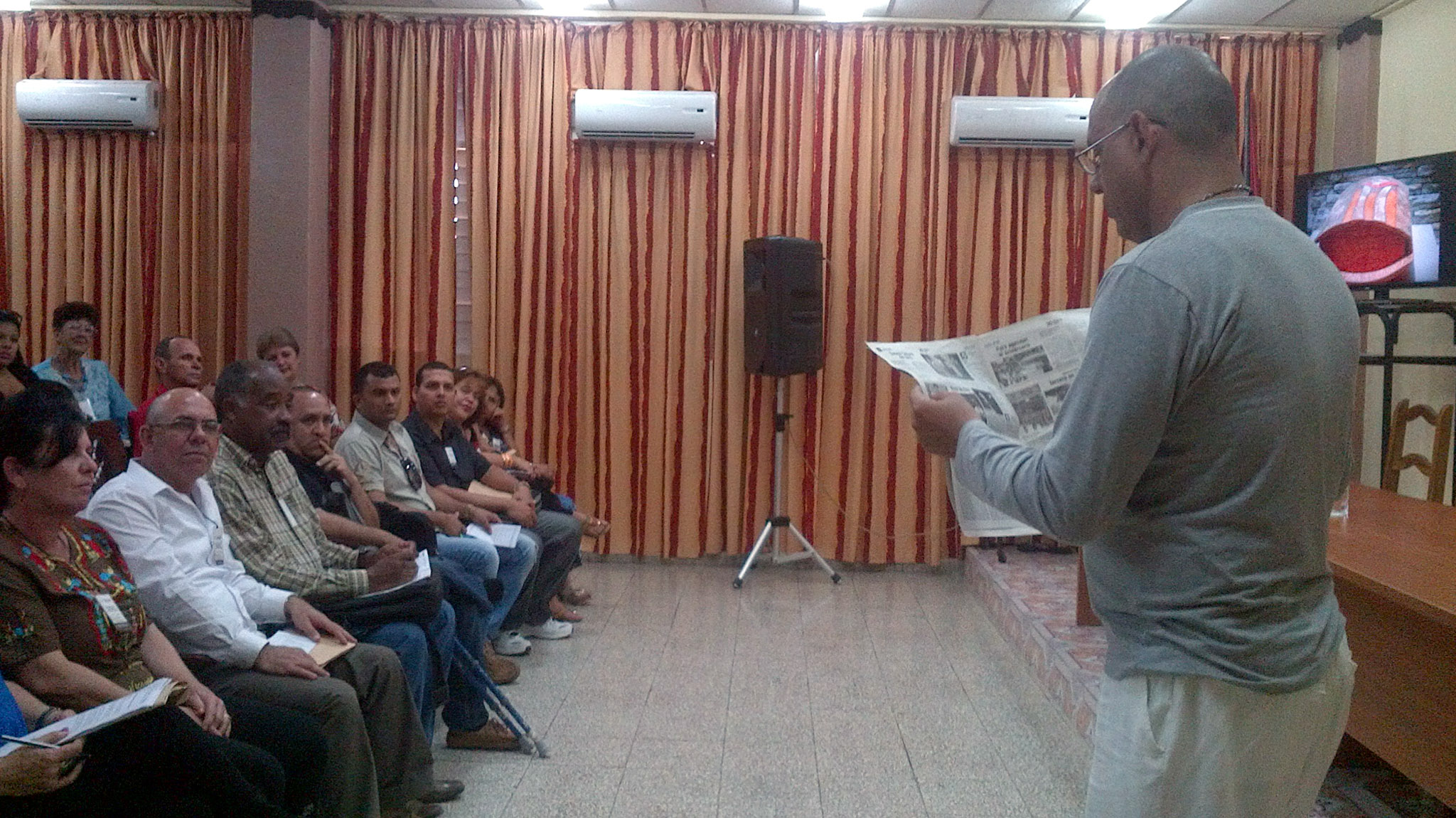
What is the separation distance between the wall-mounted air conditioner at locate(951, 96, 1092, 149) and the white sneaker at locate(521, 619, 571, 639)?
3.00m

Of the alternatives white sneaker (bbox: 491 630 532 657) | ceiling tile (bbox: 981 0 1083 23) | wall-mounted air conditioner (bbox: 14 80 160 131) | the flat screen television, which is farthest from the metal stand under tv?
wall-mounted air conditioner (bbox: 14 80 160 131)

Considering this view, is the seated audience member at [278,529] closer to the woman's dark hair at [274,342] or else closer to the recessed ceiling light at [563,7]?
the woman's dark hair at [274,342]

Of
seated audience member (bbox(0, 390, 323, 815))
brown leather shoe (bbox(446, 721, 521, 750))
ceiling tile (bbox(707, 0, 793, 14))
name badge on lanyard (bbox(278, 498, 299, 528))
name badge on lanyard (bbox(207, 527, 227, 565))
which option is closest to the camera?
seated audience member (bbox(0, 390, 323, 815))

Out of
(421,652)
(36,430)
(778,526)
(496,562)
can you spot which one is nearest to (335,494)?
A: (496,562)

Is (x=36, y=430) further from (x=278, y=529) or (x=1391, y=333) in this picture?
(x=1391, y=333)

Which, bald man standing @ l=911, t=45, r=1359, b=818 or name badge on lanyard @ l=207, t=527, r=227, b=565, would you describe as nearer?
bald man standing @ l=911, t=45, r=1359, b=818

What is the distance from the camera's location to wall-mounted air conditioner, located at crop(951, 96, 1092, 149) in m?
5.54

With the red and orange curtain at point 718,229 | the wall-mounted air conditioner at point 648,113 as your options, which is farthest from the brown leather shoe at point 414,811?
the wall-mounted air conditioner at point 648,113

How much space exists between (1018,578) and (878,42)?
267 cm

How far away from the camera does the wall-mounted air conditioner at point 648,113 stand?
5.59 m

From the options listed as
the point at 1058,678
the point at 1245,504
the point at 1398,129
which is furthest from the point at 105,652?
the point at 1398,129

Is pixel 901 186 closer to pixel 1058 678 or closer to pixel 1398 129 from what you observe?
pixel 1398 129

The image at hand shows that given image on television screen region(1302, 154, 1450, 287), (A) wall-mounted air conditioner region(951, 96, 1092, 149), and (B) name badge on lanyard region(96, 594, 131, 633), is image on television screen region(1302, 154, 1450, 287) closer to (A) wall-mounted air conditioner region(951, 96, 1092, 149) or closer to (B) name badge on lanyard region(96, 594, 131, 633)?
(A) wall-mounted air conditioner region(951, 96, 1092, 149)

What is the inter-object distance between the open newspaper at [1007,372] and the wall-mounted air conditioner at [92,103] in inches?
205
